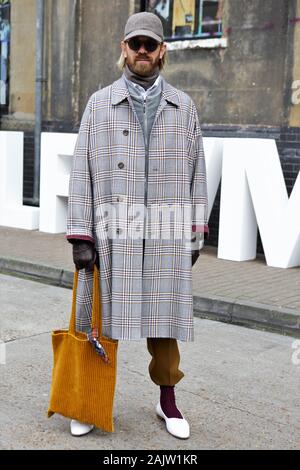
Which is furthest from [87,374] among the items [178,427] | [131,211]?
[131,211]

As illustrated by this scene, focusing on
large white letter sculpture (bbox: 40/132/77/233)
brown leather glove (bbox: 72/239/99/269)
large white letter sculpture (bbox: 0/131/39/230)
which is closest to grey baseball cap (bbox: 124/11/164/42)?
brown leather glove (bbox: 72/239/99/269)

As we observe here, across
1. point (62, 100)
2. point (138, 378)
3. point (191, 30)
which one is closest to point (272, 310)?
point (138, 378)

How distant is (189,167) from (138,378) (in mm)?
1663

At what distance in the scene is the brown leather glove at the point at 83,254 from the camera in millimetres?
3461

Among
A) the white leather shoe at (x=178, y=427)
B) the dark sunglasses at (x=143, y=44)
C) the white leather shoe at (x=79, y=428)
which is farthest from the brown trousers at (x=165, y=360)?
the dark sunglasses at (x=143, y=44)

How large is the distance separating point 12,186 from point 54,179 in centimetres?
102

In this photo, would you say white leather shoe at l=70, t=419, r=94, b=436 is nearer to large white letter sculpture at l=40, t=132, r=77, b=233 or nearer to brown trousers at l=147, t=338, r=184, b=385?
brown trousers at l=147, t=338, r=184, b=385

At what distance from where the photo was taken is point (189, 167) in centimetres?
364

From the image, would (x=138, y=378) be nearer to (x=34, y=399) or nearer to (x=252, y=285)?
(x=34, y=399)

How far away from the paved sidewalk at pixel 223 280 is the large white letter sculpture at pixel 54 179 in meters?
0.36

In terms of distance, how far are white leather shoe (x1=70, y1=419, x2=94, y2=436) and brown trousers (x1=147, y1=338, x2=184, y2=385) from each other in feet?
1.46

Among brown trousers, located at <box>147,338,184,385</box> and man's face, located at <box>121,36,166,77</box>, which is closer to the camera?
man's face, located at <box>121,36,166,77</box>

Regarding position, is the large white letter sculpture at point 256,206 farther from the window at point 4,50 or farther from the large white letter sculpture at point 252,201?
the window at point 4,50

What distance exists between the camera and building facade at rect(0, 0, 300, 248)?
8812 millimetres
